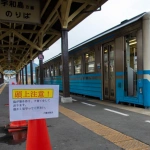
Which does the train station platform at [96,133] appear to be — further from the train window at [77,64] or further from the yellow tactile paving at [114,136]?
the train window at [77,64]

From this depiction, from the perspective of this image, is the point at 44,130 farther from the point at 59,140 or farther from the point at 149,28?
the point at 149,28

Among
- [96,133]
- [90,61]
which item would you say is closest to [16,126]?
[96,133]

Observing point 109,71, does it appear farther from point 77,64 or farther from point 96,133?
point 96,133

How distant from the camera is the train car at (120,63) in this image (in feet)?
22.3

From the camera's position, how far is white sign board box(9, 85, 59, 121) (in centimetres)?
256

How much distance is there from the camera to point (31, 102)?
262cm

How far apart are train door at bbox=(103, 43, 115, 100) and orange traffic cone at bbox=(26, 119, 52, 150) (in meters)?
6.02

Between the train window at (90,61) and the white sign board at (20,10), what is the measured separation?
2929 millimetres

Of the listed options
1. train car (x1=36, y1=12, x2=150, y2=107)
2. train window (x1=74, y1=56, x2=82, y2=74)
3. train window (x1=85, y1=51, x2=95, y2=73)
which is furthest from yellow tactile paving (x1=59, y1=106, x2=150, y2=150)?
train window (x1=74, y1=56, x2=82, y2=74)

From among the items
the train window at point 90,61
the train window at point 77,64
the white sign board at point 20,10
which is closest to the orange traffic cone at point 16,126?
the train window at point 90,61

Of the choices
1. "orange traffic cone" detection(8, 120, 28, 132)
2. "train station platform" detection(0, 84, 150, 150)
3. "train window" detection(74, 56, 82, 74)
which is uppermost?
"train window" detection(74, 56, 82, 74)

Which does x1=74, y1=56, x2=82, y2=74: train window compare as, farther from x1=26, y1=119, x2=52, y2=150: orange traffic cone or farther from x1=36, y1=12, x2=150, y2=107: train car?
x1=26, y1=119, x2=52, y2=150: orange traffic cone

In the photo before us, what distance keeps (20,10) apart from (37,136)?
841 centimetres

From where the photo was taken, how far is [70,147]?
363cm
